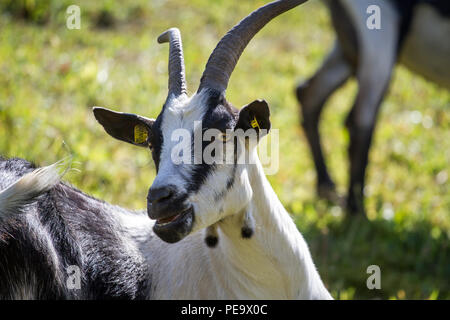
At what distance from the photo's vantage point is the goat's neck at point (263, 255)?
340cm

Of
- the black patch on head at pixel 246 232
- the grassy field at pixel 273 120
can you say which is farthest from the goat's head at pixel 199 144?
the grassy field at pixel 273 120

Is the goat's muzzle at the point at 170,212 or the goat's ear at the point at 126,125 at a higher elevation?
the goat's ear at the point at 126,125

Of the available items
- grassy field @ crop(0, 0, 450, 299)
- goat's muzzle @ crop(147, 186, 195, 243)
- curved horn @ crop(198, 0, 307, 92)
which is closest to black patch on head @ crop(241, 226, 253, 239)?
goat's muzzle @ crop(147, 186, 195, 243)

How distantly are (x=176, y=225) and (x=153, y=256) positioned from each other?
80cm

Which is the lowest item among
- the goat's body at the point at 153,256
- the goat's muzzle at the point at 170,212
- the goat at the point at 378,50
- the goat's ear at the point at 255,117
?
the goat's body at the point at 153,256

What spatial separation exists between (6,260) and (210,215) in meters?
0.96

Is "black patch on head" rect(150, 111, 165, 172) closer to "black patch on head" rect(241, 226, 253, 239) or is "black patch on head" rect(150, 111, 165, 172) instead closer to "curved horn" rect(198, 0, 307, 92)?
"curved horn" rect(198, 0, 307, 92)

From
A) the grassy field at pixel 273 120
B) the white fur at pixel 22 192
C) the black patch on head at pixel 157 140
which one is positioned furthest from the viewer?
the grassy field at pixel 273 120

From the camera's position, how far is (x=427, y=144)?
8359 mm

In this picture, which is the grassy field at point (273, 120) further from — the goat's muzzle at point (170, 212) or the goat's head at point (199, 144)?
the goat's muzzle at point (170, 212)

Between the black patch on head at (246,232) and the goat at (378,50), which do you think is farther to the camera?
the goat at (378,50)

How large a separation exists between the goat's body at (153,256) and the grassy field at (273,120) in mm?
387

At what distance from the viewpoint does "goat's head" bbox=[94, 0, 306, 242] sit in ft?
9.70

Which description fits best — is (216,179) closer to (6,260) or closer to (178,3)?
(6,260)
